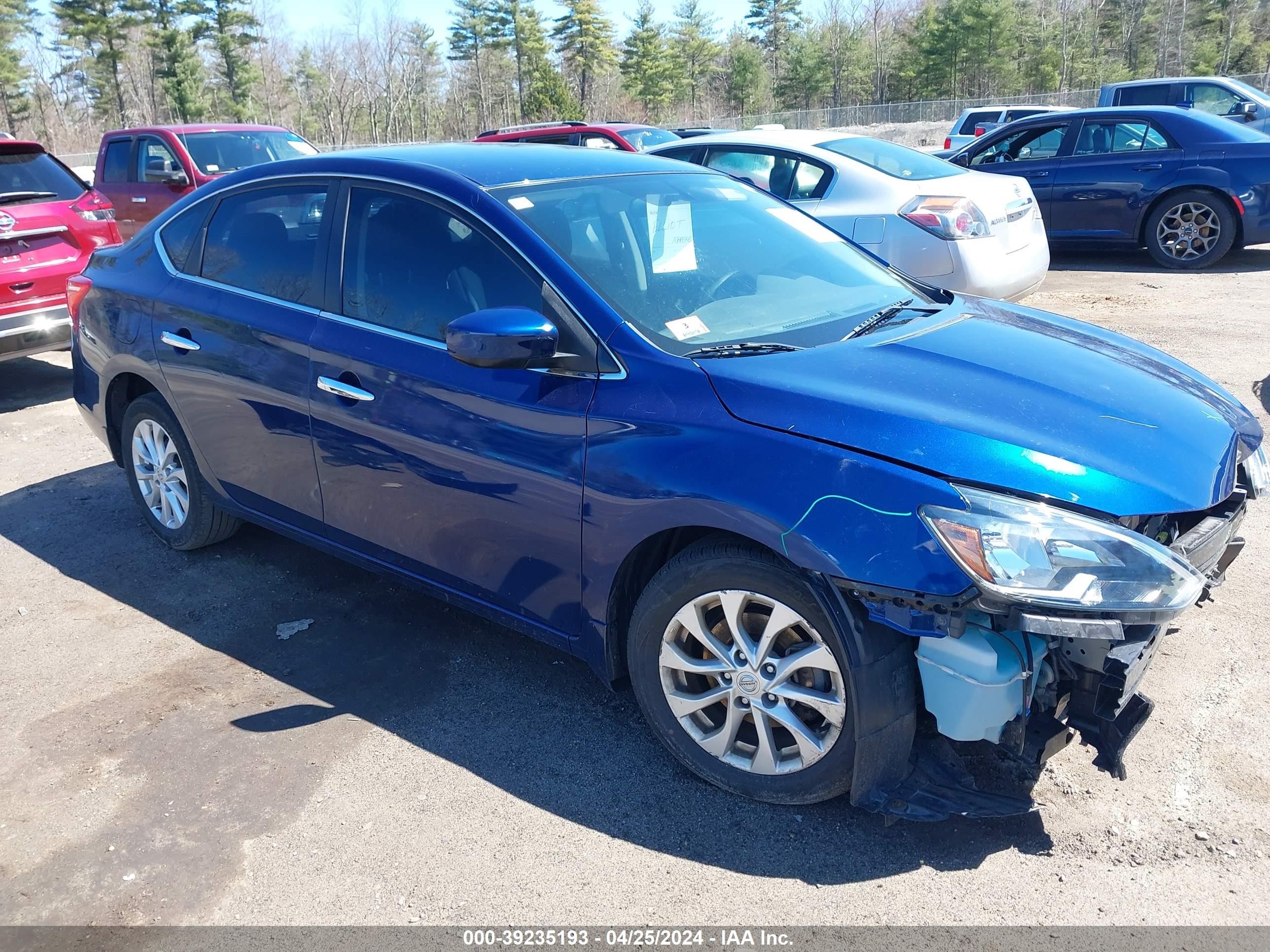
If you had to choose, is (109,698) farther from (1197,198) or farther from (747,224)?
(1197,198)

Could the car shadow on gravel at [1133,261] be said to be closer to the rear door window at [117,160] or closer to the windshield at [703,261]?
the windshield at [703,261]

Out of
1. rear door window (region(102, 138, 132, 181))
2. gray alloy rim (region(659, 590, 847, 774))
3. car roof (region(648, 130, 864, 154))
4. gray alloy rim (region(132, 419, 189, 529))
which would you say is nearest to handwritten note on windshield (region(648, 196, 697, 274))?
gray alloy rim (region(659, 590, 847, 774))

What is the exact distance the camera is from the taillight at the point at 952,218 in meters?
7.25

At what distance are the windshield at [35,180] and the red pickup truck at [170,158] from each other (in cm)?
310

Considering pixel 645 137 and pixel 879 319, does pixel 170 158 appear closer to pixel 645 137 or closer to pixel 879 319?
pixel 645 137

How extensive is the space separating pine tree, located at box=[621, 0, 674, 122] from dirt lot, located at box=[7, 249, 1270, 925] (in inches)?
2847

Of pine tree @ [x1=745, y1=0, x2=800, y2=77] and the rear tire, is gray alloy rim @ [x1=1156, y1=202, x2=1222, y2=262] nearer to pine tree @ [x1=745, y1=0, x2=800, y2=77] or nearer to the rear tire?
the rear tire

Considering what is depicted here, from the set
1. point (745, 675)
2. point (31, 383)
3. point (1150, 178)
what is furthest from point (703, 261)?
point (1150, 178)

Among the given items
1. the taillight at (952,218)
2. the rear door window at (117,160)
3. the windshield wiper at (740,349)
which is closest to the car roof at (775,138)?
the taillight at (952,218)

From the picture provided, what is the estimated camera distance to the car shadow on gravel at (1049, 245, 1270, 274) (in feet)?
35.6

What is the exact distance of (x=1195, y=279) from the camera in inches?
405

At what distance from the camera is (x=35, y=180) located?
26.2ft

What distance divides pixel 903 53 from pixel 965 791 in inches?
2916

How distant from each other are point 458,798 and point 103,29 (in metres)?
63.8
